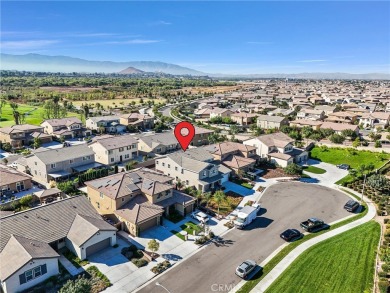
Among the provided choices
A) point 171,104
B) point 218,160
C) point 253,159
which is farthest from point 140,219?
point 171,104

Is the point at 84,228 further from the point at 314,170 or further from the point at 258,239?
the point at 314,170

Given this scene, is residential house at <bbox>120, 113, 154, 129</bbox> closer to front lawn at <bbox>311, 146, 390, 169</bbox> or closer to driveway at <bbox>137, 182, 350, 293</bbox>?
front lawn at <bbox>311, 146, 390, 169</bbox>

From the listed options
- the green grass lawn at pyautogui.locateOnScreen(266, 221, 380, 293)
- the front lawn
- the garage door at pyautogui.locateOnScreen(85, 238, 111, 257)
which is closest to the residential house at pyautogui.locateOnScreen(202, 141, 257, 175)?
the front lawn

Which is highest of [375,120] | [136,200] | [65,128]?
[65,128]

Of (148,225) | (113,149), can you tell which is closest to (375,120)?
(113,149)

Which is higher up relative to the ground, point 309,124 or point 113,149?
point 113,149
